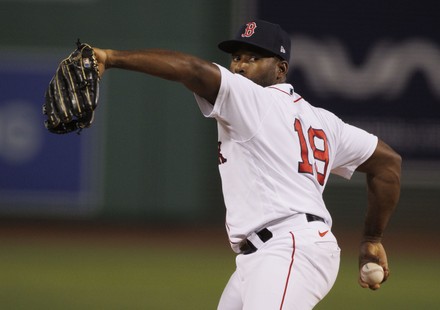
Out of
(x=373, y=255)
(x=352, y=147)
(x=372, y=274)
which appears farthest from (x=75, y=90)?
(x=373, y=255)

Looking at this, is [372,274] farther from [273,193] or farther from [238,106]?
[238,106]

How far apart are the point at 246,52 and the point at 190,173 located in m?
7.05

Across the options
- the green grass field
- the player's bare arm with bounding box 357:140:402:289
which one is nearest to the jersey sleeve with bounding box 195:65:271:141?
the player's bare arm with bounding box 357:140:402:289

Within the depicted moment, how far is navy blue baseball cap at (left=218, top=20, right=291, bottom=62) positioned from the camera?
13.5 feet

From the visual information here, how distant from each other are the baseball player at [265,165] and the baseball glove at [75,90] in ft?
0.20

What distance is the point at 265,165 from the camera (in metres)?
3.79

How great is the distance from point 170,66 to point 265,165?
26.6 inches

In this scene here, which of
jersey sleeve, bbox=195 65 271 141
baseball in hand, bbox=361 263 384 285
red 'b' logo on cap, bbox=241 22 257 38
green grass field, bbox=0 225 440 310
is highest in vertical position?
red 'b' logo on cap, bbox=241 22 257 38

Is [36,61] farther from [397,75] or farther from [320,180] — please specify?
[320,180]

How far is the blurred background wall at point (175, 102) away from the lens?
35.4ft

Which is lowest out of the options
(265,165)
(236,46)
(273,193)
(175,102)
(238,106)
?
(175,102)

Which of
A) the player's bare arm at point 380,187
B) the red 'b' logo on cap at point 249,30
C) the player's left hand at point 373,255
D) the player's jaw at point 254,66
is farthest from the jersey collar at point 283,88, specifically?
the player's left hand at point 373,255

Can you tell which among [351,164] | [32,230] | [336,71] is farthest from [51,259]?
[351,164]

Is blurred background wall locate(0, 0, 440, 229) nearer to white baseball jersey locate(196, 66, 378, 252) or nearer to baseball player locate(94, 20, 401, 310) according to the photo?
baseball player locate(94, 20, 401, 310)
